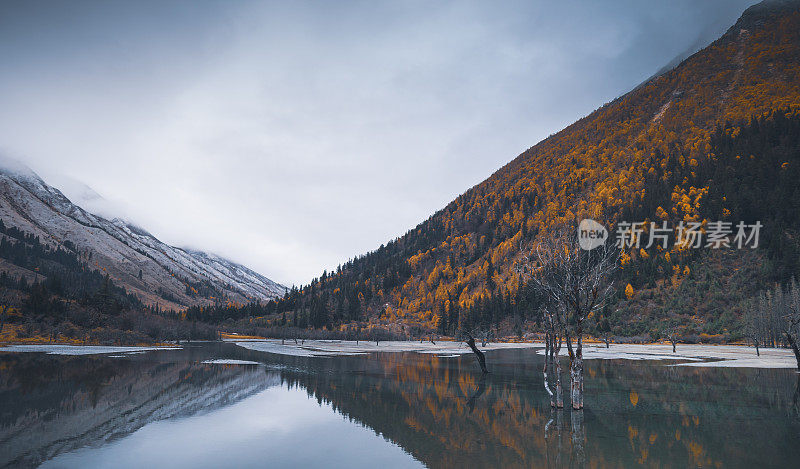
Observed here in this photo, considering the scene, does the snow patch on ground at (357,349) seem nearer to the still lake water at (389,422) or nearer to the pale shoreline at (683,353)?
the pale shoreline at (683,353)

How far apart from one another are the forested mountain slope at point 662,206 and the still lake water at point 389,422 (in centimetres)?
5616

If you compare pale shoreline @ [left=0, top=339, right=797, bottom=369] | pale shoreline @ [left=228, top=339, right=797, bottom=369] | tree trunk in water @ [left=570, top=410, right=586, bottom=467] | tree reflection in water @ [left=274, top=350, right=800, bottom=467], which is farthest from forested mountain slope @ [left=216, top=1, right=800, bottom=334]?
tree trunk in water @ [left=570, top=410, right=586, bottom=467]

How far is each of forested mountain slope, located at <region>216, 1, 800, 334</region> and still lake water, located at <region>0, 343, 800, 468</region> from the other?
56.2 m

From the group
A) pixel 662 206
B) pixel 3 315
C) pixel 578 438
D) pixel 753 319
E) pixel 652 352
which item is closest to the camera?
pixel 578 438

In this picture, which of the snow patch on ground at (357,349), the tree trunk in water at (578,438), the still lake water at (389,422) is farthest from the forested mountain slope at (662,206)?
the tree trunk in water at (578,438)

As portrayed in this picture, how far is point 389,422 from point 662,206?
390 ft

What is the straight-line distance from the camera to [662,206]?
114250 mm

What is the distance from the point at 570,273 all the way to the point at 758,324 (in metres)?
64.8

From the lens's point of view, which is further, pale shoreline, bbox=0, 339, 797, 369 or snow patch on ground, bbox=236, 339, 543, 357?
snow patch on ground, bbox=236, 339, 543, 357

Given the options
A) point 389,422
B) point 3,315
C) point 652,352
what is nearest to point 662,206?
point 652,352

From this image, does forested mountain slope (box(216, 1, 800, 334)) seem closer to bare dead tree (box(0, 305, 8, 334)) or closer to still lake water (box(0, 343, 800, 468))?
still lake water (box(0, 343, 800, 468))

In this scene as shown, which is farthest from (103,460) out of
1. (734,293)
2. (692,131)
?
(692,131)

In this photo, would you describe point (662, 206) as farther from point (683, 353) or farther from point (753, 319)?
point (683, 353)

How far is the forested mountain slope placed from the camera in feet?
292
